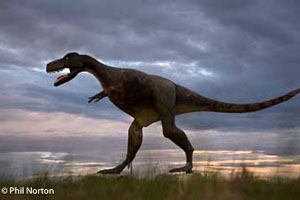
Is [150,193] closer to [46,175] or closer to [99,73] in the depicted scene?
[46,175]

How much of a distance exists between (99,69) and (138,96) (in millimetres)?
990

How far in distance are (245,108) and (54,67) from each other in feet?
14.1

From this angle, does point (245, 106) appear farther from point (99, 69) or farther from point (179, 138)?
point (99, 69)

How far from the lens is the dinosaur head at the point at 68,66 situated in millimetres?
8789

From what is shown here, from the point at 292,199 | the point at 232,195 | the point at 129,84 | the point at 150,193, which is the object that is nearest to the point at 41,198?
the point at 150,193

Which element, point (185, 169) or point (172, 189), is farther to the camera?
point (185, 169)

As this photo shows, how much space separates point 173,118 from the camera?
28.6 ft

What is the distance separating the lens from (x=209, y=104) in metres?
9.42

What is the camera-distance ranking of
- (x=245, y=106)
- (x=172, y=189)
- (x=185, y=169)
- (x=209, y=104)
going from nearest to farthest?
(x=172, y=189), (x=185, y=169), (x=209, y=104), (x=245, y=106)

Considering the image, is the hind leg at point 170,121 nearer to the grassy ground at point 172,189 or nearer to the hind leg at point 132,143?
the hind leg at point 132,143

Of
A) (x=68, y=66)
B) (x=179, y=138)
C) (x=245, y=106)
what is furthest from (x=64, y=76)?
(x=245, y=106)

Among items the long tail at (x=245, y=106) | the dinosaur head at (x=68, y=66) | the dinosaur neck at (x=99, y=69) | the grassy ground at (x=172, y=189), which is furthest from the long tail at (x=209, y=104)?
the grassy ground at (x=172, y=189)

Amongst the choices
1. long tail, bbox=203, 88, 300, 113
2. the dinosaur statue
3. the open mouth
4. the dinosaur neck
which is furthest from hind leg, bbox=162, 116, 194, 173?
the open mouth

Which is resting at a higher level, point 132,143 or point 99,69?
point 99,69
